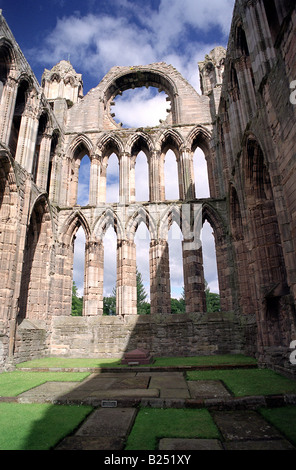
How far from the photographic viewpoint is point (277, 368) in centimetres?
766

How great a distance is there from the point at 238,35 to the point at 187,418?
12807mm

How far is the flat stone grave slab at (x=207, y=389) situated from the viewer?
17.3 ft

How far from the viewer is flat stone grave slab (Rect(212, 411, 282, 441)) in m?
3.46

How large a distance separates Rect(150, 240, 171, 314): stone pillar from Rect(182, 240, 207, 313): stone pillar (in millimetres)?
882

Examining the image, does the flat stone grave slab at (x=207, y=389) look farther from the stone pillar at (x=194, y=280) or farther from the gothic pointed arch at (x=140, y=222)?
the gothic pointed arch at (x=140, y=222)

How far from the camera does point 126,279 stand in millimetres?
14016

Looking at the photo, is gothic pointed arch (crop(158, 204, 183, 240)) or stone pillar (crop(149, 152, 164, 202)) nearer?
gothic pointed arch (crop(158, 204, 183, 240))

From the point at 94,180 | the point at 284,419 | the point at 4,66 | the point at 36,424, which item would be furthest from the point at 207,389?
the point at 4,66

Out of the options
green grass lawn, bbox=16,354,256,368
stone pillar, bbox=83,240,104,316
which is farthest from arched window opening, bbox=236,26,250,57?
green grass lawn, bbox=16,354,256,368

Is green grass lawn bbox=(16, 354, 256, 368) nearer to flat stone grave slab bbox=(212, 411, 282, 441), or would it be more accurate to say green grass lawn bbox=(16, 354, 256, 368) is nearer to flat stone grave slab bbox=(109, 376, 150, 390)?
flat stone grave slab bbox=(109, 376, 150, 390)

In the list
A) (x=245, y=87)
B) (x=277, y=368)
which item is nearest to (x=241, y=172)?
(x=245, y=87)

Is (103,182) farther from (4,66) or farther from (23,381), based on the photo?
(23,381)

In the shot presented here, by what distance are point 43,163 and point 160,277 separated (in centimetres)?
806
